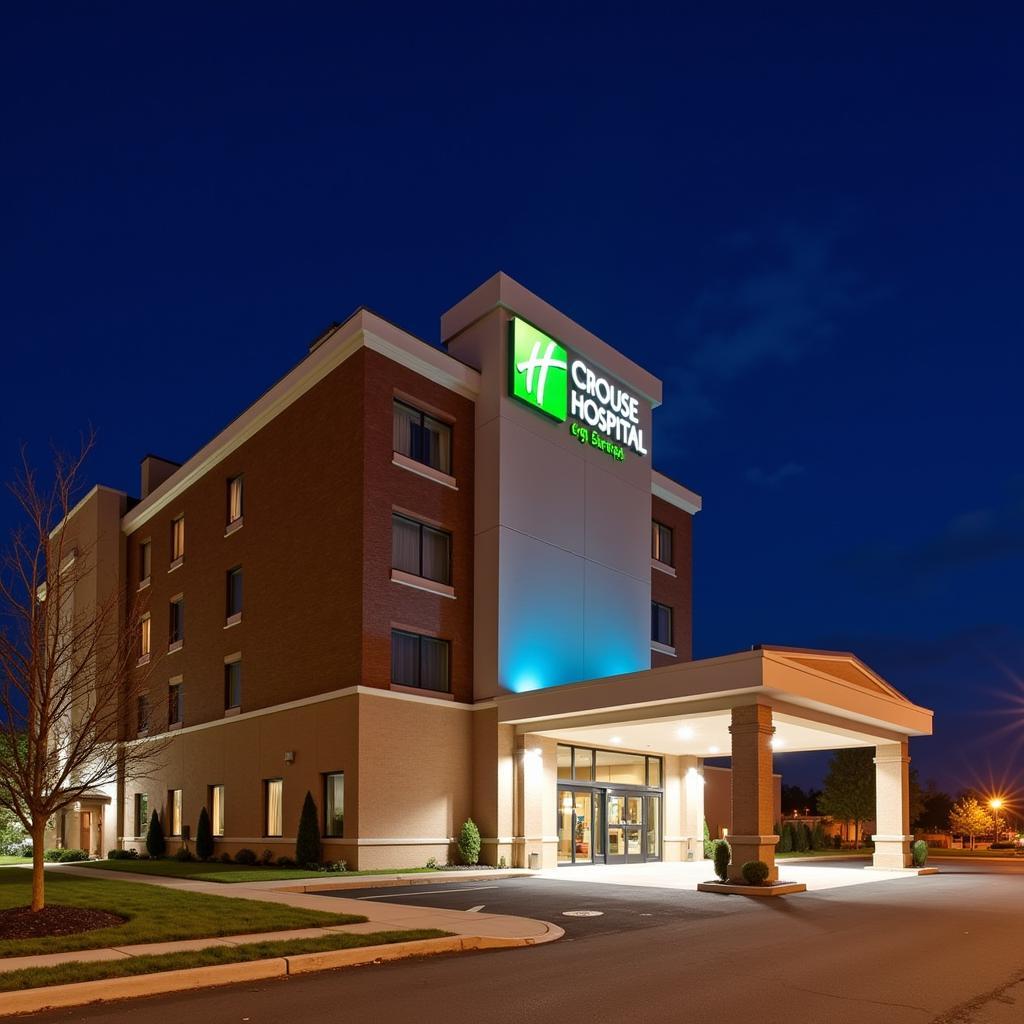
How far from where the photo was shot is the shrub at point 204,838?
111 feet

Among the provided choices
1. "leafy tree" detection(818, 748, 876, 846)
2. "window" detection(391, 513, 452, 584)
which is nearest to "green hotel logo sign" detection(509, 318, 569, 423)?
"window" detection(391, 513, 452, 584)

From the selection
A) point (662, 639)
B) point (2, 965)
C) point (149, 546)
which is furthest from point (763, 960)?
point (149, 546)

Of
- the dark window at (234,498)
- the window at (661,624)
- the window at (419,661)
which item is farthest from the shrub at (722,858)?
the dark window at (234,498)

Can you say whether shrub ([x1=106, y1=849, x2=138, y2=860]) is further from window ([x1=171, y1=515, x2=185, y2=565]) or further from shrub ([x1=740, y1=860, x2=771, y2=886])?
shrub ([x1=740, y1=860, x2=771, y2=886])

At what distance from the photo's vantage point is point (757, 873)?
75.0 feet

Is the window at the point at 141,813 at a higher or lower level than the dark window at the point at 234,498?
lower

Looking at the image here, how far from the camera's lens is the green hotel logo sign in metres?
32.1

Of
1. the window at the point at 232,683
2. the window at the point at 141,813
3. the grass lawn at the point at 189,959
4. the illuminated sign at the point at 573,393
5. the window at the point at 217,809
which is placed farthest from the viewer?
the window at the point at 141,813

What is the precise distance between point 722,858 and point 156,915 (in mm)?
13295

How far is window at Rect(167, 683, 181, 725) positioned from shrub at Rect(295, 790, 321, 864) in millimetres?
12721

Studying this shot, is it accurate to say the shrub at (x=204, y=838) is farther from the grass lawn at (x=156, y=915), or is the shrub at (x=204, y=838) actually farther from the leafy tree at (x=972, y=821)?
the leafy tree at (x=972, y=821)

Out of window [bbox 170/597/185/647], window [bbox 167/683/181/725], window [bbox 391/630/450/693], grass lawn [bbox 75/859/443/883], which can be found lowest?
grass lawn [bbox 75/859/443/883]

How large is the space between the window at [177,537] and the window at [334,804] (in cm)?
1560

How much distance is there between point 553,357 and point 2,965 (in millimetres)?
25712
